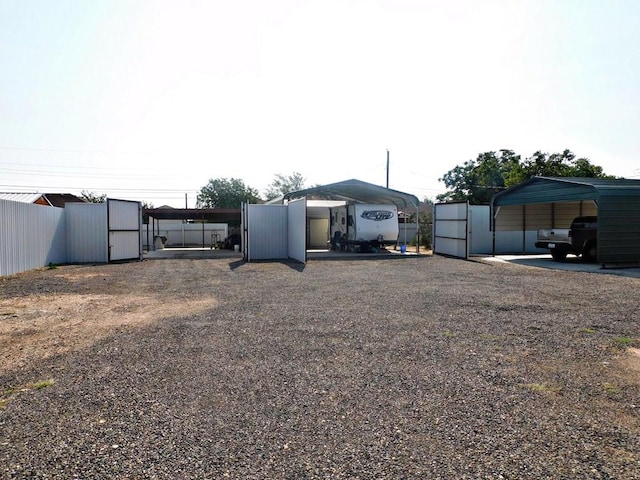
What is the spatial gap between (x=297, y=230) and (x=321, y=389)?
50.7 ft

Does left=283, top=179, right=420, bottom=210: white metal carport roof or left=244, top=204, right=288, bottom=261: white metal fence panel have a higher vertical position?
left=283, top=179, right=420, bottom=210: white metal carport roof

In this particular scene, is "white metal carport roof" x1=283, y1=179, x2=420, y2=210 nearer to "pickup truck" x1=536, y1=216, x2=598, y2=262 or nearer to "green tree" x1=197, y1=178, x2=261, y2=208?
"pickup truck" x1=536, y1=216, x2=598, y2=262

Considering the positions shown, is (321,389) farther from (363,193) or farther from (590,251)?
(363,193)

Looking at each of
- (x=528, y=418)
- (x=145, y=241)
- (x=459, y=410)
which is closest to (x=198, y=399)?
(x=459, y=410)

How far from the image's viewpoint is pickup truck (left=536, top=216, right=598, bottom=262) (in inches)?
692

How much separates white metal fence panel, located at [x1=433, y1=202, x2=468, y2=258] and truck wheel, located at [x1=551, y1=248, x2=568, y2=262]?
11.1 feet

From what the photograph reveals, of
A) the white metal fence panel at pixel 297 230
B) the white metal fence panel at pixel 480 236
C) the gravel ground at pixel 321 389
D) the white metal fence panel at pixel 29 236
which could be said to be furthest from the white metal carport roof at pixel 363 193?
the gravel ground at pixel 321 389

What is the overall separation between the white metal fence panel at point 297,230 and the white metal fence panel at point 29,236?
921 cm

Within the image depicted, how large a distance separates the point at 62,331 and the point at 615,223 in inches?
660

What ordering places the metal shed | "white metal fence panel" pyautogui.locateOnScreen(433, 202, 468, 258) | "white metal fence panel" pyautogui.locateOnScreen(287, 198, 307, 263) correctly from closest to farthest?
1. the metal shed
2. "white metal fence panel" pyautogui.locateOnScreen(287, 198, 307, 263)
3. "white metal fence panel" pyautogui.locateOnScreen(433, 202, 468, 258)

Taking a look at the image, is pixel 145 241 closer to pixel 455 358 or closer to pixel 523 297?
pixel 523 297

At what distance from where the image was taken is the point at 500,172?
39.6 meters

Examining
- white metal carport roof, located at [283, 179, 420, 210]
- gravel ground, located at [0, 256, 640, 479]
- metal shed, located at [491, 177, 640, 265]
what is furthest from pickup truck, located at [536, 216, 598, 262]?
gravel ground, located at [0, 256, 640, 479]

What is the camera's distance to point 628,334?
641 cm
